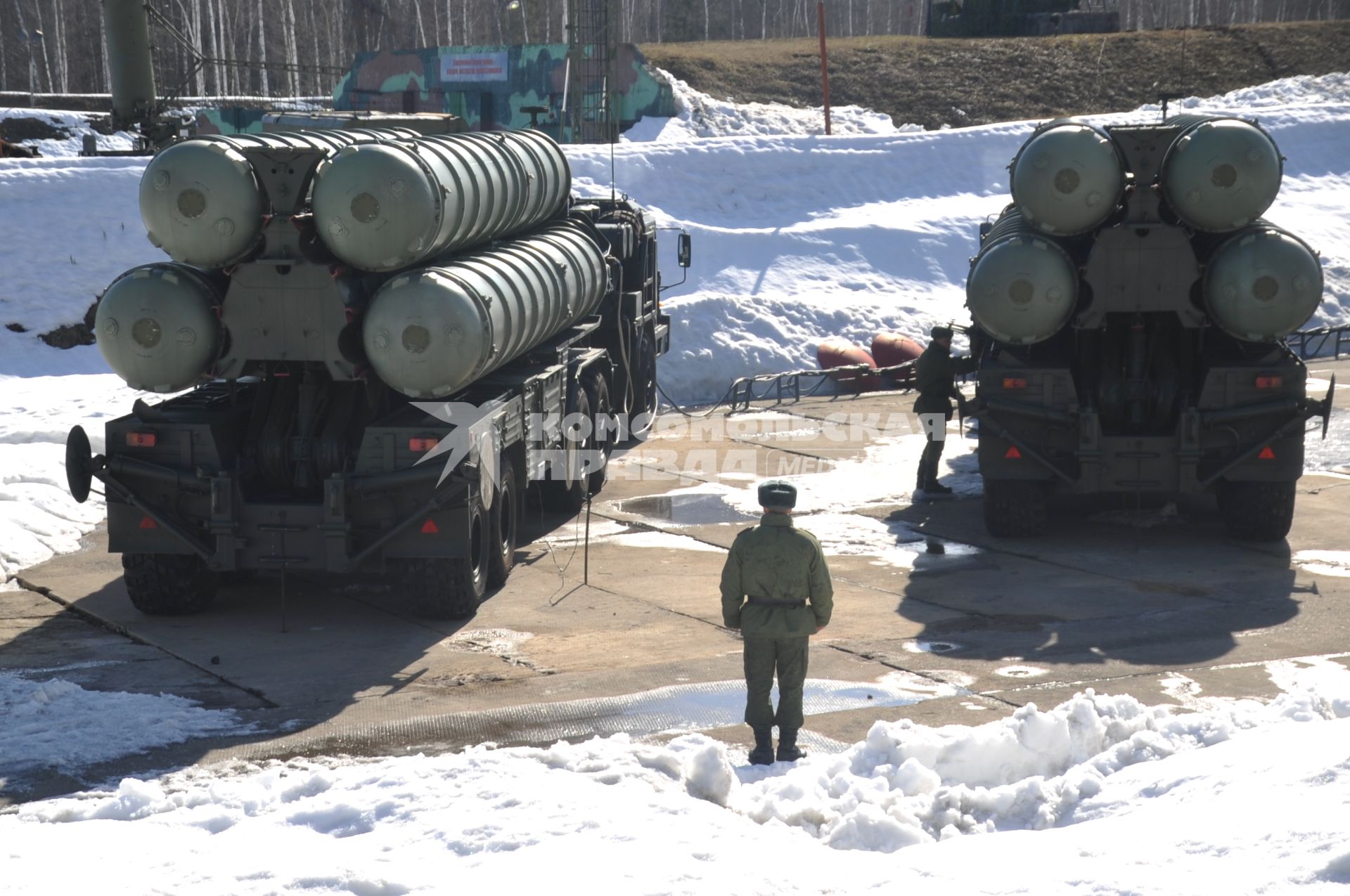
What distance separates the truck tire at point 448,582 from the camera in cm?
1091

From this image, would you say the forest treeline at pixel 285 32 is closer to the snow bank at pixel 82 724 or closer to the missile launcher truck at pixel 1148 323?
the missile launcher truck at pixel 1148 323

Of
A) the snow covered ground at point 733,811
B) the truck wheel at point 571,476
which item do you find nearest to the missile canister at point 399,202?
the truck wheel at point 571,476

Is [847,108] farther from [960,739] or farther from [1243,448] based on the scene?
[960,739]

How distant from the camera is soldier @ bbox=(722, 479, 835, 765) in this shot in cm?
790

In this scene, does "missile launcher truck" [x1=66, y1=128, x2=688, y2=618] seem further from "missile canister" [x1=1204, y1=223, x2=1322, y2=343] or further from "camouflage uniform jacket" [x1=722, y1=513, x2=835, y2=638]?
"missile canister" [x1=1204, y1=223, x2=1322, y2=343]

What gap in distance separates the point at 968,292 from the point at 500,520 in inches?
180

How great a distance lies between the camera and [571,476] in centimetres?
1418

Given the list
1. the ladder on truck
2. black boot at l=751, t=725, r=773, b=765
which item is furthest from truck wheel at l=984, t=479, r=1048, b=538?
the ladder on truck

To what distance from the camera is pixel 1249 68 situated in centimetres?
4597

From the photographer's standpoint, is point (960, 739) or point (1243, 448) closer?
point (960, 739)

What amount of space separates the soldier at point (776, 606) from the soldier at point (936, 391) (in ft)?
23.5

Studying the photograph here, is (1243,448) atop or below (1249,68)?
below

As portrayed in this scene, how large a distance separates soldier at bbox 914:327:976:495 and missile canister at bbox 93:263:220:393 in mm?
7111

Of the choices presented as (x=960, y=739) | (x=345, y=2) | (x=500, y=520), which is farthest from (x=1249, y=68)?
(x=960, y=739)
